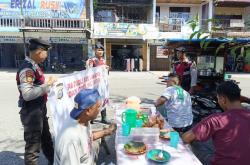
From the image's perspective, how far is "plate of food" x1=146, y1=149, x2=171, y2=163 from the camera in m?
2.60

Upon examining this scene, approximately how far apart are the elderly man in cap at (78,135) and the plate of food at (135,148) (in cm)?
46

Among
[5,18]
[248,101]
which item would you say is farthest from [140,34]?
[248,101]

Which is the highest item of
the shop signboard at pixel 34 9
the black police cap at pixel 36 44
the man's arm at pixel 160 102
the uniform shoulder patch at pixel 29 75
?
the shop signboard at pixel 34 9

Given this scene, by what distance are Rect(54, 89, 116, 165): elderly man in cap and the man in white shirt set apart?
204 cm

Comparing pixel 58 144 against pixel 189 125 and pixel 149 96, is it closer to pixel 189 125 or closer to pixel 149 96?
pixel 189 125

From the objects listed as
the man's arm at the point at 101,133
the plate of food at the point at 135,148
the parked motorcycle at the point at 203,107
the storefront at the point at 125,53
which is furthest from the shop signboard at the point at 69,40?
the plate of food at the point at 135,148

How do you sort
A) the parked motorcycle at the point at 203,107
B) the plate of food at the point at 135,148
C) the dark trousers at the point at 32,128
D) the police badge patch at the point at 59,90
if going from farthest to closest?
A: the parked motorcycle at the point at 203,107
the dark trousers at the point at 32,128
the police badge patch at the point at 59,90
the plate of food at the point at 135,148

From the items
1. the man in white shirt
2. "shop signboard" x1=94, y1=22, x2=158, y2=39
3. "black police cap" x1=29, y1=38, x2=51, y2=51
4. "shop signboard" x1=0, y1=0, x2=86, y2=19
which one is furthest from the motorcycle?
"black police cap" x1=29, y1=38, x2=51, y2=51

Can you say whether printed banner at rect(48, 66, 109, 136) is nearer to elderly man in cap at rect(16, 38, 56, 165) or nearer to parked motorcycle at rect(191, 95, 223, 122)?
elderly man in cap at rect(16, 38, 56, 165)

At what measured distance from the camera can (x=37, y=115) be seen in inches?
139

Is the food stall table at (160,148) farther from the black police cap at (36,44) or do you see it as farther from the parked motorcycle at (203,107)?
the parked motorcycle at (203,107)

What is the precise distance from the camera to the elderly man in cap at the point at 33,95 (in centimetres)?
329

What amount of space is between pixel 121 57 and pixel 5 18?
30.1ft

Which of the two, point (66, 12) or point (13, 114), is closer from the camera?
point (13, 114)
